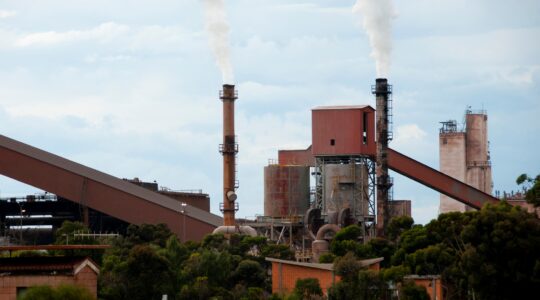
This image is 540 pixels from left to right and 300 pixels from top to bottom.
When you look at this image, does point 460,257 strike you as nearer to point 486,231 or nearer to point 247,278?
point 486,231

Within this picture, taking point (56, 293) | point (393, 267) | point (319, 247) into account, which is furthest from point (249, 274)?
point (56, 293)

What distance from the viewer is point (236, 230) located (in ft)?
342

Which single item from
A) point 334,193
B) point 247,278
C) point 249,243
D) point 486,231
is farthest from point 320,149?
point 486,231

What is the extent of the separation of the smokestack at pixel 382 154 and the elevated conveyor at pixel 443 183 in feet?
17.1

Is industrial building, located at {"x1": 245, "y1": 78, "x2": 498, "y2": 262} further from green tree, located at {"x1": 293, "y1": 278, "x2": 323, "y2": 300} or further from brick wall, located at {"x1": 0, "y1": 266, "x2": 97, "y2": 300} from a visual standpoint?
brick wall, located at {"x1": 0, "y1": 266, "x2": 97, "y2": 300}

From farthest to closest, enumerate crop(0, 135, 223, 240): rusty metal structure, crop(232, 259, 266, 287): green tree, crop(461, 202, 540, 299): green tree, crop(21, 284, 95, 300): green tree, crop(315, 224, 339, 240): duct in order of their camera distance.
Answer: crop(0, 135, 223, 240): rusty metal structure → crop(315, 224, 339, 240): duct → crop(232, 259, 266, 287): green tree → crop(461, 202, 540, 299): green tree → crop(21, 284, 95, 300): green tree

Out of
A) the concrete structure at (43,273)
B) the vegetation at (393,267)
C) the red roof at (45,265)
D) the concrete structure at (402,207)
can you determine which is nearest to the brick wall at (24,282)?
the concrete structure at (43,273)

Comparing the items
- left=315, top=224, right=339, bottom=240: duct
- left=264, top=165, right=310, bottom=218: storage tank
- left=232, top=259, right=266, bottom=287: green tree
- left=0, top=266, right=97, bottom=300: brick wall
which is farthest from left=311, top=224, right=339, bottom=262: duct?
left=0, top=266, right=97, bottom=300: brick wall

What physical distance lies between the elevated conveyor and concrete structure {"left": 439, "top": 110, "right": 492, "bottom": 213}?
1799 cm

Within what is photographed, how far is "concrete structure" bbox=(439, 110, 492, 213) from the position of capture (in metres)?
131

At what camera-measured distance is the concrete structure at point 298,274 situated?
74338 millimetres

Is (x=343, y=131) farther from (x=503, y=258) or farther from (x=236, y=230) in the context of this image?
(x=503, y=258)

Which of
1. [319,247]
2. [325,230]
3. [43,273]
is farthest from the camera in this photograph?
[325,230]

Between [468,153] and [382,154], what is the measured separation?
28.6 metres
